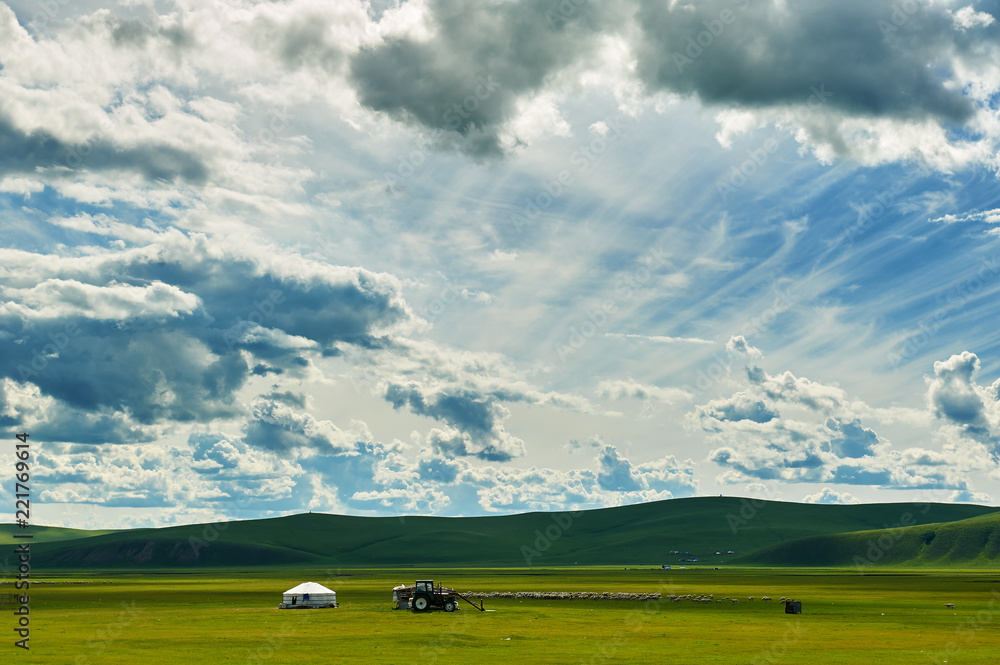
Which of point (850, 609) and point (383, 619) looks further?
point (850, 609)

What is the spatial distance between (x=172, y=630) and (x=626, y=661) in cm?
3775

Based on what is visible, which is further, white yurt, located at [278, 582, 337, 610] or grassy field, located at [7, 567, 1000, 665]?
white yurt, located at [278, 582, 337, 610]

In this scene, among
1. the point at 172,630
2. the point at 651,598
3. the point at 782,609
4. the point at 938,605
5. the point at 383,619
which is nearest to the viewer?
the point at 172,630

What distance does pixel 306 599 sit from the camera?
89.1 m

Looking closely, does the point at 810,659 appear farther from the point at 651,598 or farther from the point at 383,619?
the point at 651,598

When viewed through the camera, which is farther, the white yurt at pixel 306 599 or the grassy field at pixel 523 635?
the white yurt at pixel 306 599

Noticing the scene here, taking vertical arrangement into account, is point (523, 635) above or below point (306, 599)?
below

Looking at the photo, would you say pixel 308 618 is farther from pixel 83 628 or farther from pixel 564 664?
pixel 564 664

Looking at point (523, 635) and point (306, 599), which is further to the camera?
point (306, 599)

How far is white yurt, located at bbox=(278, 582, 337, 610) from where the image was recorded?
292ft

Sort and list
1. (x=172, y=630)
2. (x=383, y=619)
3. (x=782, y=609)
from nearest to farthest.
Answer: (x=172, y=630) < (x=383, y=619) < (x=782, y=609)

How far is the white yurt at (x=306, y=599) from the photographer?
89000 millimetres

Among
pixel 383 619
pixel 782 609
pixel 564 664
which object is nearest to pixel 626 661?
pixel 564 664

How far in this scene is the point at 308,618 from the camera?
75.3 metres
